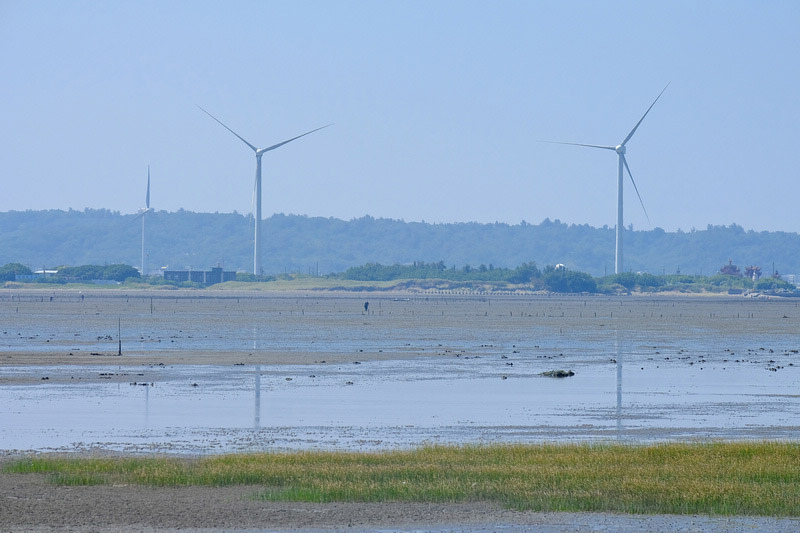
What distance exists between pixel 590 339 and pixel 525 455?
60222 millimetres

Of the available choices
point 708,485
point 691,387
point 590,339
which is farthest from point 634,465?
point 590,339

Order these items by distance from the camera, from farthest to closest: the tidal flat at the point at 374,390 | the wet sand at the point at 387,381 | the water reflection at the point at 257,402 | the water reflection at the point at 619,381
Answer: the water reflection at the point at 257,402 → the water reflection at the point at 619,381 → the tidal flat at the point at 374,390 → the wet sand at the point at 387,381

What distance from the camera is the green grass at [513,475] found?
2230cm

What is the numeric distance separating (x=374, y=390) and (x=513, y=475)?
21.7 meters

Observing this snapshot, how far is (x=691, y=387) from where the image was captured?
47.7 meters

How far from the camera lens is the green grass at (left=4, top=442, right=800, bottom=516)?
2230cm

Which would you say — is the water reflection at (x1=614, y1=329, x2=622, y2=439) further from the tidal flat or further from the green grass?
the green grass

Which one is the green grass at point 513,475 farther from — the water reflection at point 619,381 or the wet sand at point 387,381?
the water reflection at point 619,381

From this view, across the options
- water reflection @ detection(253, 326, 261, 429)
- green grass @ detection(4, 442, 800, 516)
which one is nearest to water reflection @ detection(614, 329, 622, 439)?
green grass @ detection(4, 442, 800, 516)

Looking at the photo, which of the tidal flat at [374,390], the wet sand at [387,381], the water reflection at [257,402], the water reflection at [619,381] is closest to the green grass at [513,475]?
the wet sand at [387,381]

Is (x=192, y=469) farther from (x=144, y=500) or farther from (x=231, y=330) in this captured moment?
(x=231, y=330)

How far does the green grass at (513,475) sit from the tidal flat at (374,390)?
3.48m

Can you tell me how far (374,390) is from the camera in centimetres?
4553

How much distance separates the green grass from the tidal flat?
3.48 metres
